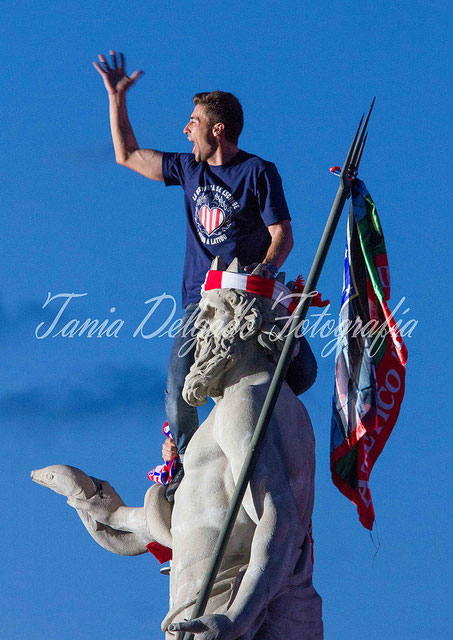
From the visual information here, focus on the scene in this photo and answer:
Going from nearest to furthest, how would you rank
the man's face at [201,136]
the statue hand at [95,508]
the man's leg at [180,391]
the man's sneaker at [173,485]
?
the man's leg at [180,391] → the man's sneaker at [173,485] → the man's face at [201,136] → the statue hand at [95,508]

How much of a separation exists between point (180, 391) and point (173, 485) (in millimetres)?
856

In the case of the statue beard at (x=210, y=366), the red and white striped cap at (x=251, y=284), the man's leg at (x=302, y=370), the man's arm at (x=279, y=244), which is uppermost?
the man's arm at (x=279, y=244)

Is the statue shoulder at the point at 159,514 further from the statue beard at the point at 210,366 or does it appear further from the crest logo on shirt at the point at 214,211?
the crest logo on shirt at the point at 214,211

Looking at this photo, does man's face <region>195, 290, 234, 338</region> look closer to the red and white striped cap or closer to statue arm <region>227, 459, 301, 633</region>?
the red and white striped cap

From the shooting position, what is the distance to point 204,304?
12.4 m

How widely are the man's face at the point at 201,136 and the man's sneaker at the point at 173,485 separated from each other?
2822 mm

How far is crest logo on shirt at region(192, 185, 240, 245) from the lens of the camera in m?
13.0

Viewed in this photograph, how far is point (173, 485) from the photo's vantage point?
13.0 meters

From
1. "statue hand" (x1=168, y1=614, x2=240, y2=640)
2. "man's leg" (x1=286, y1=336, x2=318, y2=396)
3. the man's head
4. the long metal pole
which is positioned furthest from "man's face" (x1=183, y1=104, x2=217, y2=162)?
"statue hand" (x1=168, y1=614, x2=240, y2=640)

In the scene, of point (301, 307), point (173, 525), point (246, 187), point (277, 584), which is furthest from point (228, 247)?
point (277, 584)

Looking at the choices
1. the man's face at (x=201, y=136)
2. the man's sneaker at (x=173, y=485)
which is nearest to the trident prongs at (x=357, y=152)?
the man's face at (x=201, y=136)

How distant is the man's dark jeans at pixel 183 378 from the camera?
41.4ft

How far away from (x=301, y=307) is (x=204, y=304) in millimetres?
1031

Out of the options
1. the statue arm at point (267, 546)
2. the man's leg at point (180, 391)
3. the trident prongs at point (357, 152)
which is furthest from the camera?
the man's leg at point (180, 391)
